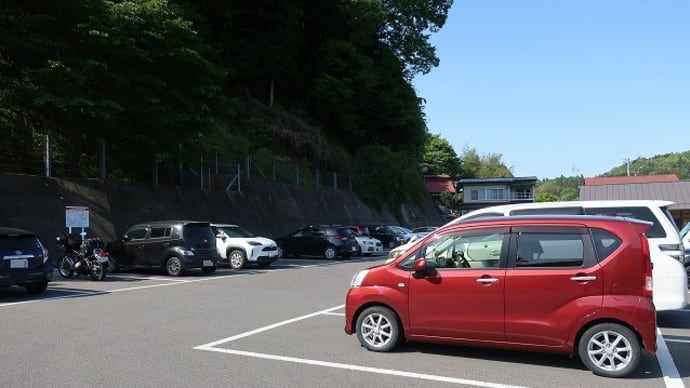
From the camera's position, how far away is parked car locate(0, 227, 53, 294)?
1288 cm

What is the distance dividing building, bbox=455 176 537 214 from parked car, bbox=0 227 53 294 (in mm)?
75922

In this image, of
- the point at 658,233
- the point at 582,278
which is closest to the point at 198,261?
the point at 658,233

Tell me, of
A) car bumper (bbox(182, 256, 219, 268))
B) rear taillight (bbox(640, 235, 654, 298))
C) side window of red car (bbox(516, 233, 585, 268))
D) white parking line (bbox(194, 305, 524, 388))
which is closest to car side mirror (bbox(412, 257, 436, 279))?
side window of red car (bbox(516, 233, 585, 268))

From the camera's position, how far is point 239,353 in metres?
7.68

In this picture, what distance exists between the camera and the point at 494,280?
23.3 feet

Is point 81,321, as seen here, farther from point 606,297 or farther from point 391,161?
point 391,161

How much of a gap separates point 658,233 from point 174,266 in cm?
1348

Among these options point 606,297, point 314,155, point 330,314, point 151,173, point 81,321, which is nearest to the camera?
point 606,297

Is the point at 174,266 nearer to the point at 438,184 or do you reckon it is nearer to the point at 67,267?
the point at 67,267

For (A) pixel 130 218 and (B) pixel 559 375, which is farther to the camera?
(A) pixel 130 218

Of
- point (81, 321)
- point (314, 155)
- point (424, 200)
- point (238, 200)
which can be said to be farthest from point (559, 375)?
point (424, 200)

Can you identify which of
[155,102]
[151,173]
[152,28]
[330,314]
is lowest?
[330,314]

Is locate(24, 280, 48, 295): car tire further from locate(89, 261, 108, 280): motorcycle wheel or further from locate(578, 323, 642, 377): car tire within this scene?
locate(578, 323, 642, 377): car tire

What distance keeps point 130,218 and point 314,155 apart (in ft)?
76.2
